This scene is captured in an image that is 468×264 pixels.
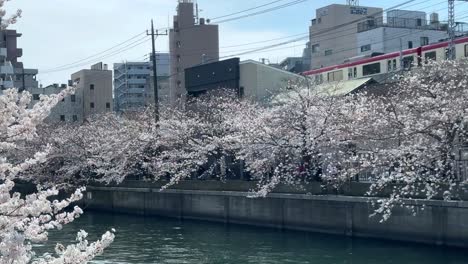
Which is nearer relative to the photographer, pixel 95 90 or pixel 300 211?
pixel 300 211

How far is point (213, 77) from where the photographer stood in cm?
5475

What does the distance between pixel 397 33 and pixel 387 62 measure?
24818 mm

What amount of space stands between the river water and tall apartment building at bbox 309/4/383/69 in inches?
1837

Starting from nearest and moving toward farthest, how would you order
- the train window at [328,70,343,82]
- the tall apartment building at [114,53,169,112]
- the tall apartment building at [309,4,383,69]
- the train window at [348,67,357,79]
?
the train window at [348,67,357,79]
the train window at [328,70,343,82]
the tall apartment building at [309,4,383,69]
the tall apartment building at [114,53,169,112]

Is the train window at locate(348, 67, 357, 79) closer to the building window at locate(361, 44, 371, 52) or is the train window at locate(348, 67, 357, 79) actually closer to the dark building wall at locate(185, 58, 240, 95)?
the dark building wall at locate(185, 58, 240, 95)

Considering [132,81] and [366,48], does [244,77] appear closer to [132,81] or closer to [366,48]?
[366,48]

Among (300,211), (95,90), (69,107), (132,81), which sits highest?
(132,81)

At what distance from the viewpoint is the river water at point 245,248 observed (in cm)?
2294

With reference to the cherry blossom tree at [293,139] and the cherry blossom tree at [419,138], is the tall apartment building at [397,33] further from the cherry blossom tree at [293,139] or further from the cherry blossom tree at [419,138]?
the cherry blossom tree at [419,138]

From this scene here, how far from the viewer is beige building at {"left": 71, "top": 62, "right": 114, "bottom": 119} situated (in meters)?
80.5

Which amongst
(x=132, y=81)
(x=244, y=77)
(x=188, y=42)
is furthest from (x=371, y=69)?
(x=132, y=81)

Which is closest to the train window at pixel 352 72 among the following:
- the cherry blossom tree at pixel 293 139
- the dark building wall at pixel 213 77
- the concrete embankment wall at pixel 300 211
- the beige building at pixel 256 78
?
the beige building at pixel 256 78

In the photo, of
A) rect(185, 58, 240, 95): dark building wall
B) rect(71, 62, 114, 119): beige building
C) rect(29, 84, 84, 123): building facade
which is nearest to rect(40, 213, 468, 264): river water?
rect(185, 58, 240, 95): dark building wall

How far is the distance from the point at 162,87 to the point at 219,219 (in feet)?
235
